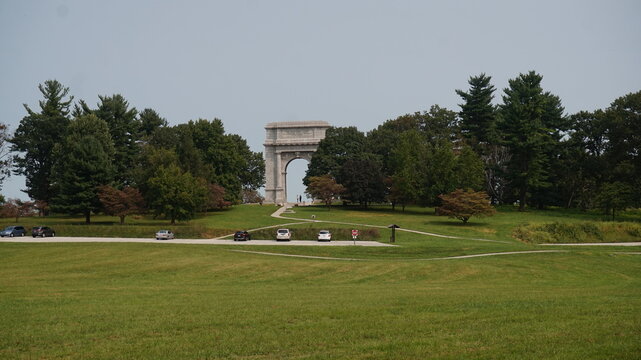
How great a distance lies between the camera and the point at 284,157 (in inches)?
4035

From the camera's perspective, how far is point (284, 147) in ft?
332

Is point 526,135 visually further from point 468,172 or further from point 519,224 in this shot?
point 519,224

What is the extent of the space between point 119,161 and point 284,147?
30.1 m

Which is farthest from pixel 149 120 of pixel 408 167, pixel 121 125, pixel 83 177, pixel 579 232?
pixel 579 232

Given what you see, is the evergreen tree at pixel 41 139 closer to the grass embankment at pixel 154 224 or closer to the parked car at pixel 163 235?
the grass embankment at pixel 154 224

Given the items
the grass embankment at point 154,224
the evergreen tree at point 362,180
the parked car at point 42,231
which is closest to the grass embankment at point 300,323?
the parked car at point 42,231

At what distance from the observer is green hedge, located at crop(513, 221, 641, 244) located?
5716 centimetres

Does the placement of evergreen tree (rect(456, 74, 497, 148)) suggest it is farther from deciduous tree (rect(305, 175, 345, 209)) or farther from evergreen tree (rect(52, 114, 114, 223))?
evergreen tree (rect(52, 114, 114, 223))

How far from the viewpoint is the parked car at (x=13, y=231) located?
53.6m

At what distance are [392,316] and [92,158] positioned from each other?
61.7m

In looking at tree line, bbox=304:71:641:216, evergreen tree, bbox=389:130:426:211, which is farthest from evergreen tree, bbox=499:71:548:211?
evergreen tree, bbox=389:130:426:211

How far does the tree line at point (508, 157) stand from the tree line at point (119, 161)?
52.3 ft

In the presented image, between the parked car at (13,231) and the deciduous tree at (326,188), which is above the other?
the deciduous tree at (326,188)

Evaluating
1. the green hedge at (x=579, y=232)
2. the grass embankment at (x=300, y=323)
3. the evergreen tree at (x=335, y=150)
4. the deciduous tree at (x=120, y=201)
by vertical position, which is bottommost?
the green hedge at (x=579, y=232)
